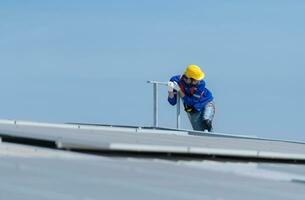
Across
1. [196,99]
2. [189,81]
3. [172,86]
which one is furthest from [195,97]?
[172,86]

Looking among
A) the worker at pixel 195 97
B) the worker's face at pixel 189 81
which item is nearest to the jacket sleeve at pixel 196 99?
the worker at pixel 195 97

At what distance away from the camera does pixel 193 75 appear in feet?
49.1

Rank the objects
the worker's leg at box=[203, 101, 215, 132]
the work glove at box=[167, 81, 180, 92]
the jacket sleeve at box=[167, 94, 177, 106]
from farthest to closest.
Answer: the worker's leg at box=[203, 101, 215, 132]
the jacket sleeve at box=[167, 94, 177, 106]
the work glove at box=[167, 81, 180, 92]

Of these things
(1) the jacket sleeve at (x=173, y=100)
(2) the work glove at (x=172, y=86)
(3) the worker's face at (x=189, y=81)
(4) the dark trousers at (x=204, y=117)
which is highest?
(3) the worker's face at (x=189, y=81)

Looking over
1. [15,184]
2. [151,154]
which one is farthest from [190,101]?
[15,184]

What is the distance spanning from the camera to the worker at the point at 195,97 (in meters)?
15.0

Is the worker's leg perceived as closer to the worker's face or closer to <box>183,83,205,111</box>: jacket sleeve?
<box>183,83,205,111</box>: jacket sleeve

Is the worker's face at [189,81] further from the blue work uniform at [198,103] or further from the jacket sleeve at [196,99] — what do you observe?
the jacket sleeve at [196,99]

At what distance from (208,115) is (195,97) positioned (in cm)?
41

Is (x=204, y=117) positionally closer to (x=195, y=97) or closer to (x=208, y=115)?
(x=208, y=115)

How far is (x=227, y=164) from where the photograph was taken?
7.04 meters

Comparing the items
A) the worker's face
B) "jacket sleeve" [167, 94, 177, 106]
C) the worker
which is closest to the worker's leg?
the worker

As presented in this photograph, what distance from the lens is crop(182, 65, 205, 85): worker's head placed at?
1498 centimetres

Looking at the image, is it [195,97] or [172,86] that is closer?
[172,86]
